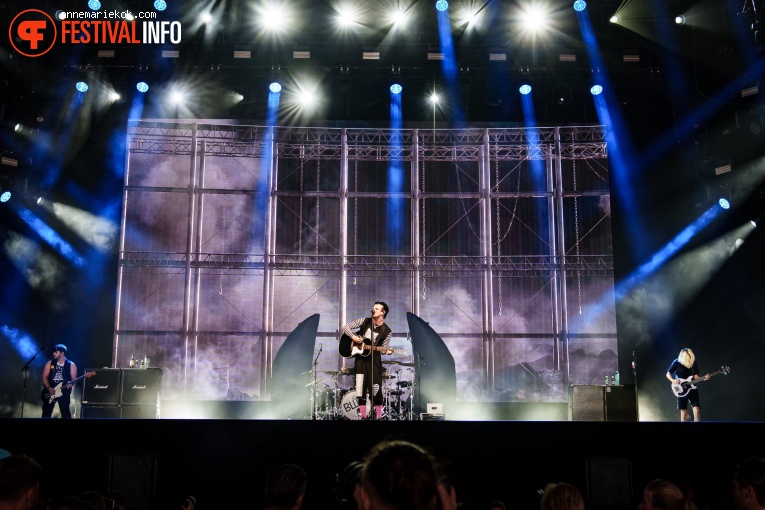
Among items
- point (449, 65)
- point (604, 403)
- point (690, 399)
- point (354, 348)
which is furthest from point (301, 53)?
point (690, 399)

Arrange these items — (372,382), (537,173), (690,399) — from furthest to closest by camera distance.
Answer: (537,173) → (690,399) → (372,382)

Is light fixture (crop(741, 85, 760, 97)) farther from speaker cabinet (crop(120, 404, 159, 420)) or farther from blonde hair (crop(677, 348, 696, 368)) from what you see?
speaker cabinet (crop(120, 404, 159, 420))

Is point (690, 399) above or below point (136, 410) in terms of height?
above

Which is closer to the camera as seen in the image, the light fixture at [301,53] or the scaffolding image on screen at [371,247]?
the light fixture at [301,53]

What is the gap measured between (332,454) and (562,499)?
249cm

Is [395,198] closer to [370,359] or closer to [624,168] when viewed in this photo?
[624,168]

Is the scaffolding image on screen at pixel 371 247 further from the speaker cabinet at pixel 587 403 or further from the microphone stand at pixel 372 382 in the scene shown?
the microphone stand at pixel 372 382

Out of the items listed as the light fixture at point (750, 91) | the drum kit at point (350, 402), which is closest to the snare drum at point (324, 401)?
the drum kit at point (350, 402)

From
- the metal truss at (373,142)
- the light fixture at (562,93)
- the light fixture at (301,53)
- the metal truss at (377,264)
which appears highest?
the metal truss at (373,142)

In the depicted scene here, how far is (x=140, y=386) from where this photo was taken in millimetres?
11008

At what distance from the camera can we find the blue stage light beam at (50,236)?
494 inches

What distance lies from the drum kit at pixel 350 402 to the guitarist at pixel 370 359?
0.22 metres

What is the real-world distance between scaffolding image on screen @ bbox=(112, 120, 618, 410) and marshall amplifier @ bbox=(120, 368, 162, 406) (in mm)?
4944

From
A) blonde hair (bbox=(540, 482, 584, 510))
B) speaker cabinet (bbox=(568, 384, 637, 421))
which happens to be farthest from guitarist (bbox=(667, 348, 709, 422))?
blonde hair (bbox=(540, 482, 584, 510))
